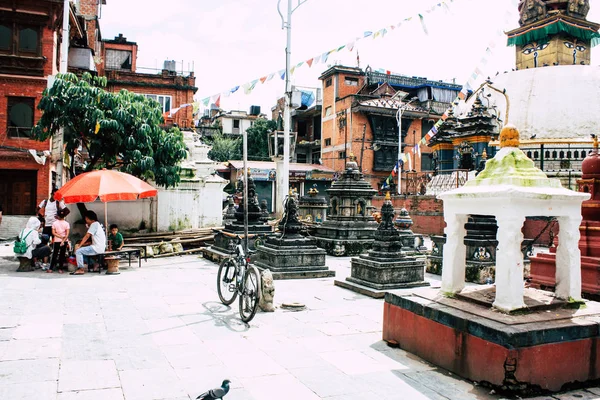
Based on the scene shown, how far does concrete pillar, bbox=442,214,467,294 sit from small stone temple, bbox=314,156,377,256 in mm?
10525

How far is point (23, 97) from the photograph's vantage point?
22.1m

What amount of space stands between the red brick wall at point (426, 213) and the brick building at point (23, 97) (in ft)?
58.6

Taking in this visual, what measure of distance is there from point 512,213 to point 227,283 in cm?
524

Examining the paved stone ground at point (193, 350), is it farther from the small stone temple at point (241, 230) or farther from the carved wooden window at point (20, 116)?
the carved wooden window at point (20, 116)

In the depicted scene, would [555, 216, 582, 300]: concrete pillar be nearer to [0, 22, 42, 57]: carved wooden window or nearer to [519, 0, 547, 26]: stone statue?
[0, 22, 42, 57]: carved wooden window

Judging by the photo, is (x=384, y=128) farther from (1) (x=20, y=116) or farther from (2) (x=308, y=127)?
(1) (x=20, y=116)

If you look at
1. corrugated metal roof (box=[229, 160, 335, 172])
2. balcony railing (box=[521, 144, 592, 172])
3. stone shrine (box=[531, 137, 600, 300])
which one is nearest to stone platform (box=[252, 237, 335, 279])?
stone shrine (box=[531, 137, 600, 300])

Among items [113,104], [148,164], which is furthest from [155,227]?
[113,104]

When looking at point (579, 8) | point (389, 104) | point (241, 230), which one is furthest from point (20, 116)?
point (579, 8)

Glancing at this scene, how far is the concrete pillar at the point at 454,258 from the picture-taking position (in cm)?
647

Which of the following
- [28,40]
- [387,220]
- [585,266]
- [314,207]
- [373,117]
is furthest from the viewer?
[373,117]

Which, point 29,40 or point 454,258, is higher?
point 29,40

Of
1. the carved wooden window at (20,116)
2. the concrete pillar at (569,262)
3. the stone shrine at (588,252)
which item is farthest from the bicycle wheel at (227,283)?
the carved wooden window at (20,116)

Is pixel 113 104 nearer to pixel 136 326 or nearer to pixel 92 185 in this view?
pixel 92 185
